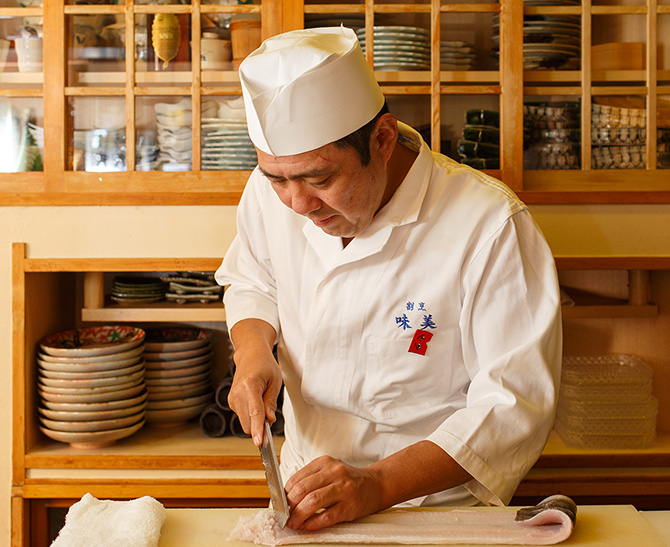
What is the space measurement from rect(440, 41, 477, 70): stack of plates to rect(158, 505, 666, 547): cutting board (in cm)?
118

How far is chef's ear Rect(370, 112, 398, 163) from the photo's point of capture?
3.88 ft

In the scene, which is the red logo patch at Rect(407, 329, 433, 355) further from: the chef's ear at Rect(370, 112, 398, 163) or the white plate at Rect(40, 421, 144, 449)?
the white plate at Rect(40, 421, 144, 449)

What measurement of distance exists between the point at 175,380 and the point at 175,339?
180 millimetres

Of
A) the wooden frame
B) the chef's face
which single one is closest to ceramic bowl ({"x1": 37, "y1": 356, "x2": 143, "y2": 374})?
the wooden frame

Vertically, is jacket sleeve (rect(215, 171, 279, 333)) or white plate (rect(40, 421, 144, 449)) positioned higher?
jacket sleeve (rect(215, 171, 279, 333))

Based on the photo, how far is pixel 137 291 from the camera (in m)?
1.99

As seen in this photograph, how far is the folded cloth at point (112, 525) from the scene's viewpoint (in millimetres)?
895

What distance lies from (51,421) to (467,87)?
54.5 inches

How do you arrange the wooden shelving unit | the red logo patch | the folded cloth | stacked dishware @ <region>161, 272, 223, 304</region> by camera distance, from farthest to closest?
stacked dishware @ <region>161, 272, 223, 304</region> → the wooden shelving unit → the red logo patch → the folded cloth

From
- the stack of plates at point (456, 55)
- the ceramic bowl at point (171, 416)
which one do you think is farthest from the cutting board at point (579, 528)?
the stack of plates at point (456, 55)

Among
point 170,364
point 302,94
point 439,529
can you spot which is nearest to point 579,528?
point 439,529

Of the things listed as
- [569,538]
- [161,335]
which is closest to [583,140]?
[569,538]

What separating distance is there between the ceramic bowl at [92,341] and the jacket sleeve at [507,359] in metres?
1.02

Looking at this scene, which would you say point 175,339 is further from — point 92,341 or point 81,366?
point 81,366
